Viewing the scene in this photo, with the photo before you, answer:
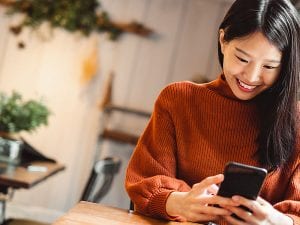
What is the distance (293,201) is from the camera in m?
1.19

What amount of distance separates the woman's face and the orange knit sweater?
10 centimetres

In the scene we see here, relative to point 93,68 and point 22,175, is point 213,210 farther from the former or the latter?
point 93,68

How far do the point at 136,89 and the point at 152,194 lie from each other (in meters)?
3.28

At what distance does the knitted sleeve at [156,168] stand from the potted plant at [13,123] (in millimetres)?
1645

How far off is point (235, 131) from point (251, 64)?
0.23m

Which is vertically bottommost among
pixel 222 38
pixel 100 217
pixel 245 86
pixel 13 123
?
pixel 13 123

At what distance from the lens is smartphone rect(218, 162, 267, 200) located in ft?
3.34

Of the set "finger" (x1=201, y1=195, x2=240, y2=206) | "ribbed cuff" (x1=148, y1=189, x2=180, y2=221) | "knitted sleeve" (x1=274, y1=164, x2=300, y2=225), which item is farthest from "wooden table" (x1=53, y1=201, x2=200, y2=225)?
"knitted sleeve" (x1=274, y1=164, x2=300, y2=225)

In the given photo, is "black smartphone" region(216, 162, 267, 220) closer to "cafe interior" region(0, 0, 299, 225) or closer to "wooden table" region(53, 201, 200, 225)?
"wooden table" region(53, 201, 200, 225)

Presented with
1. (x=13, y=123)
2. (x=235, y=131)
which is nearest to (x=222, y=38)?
(x=235, y=131)

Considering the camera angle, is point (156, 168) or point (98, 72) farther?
point (98, 72)

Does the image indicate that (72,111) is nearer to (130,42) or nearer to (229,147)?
(130,42)

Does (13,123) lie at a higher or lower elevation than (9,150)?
higher

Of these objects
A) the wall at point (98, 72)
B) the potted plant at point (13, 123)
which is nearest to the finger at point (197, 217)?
the potted plant at point (13, 123)
